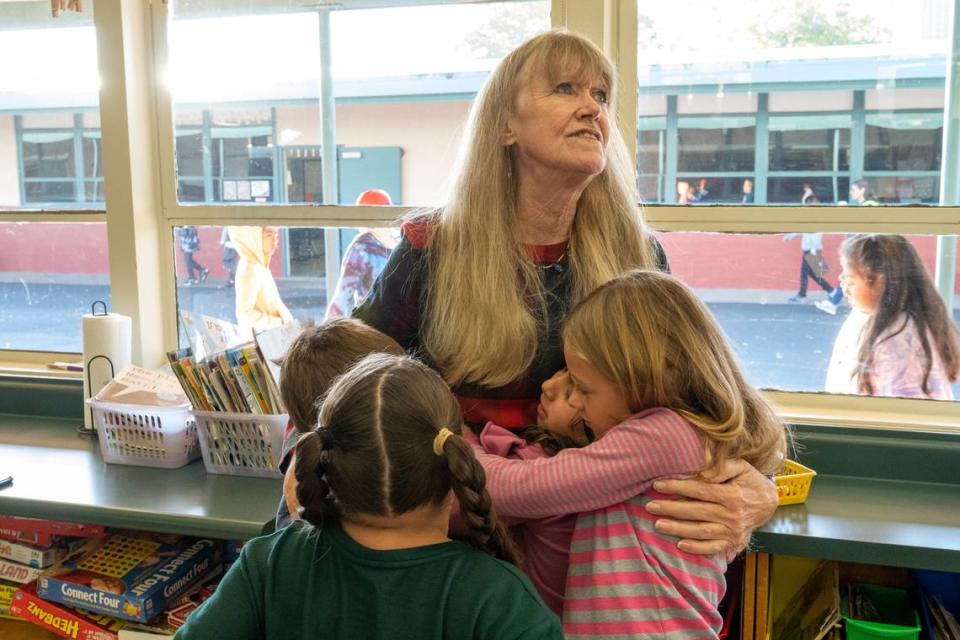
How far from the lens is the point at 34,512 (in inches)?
71.6

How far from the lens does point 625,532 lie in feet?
3.83

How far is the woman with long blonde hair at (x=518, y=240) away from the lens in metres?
1.44

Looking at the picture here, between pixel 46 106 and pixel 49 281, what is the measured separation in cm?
52

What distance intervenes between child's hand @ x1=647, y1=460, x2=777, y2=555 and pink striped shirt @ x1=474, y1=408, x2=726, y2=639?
2cm

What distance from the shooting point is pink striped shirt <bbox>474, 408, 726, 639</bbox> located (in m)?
1.13

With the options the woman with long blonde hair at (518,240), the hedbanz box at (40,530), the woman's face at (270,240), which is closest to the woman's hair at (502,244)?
the woman with long blonde hair at (518,240)

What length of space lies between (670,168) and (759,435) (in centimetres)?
100

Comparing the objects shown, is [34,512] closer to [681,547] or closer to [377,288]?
[377,288]

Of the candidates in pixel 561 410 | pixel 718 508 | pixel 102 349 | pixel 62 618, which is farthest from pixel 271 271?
pixel 718 508

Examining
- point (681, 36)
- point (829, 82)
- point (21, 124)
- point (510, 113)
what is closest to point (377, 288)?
point (510, 113)

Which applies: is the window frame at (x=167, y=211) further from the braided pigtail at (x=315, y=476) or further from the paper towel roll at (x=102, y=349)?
the braided pigtail at (x=315, y=476)

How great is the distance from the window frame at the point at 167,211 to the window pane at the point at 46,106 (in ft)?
0.31

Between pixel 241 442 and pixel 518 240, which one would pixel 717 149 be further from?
pixel 241 442

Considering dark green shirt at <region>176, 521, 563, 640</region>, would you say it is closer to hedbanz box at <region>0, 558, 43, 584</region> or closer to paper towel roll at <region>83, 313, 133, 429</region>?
hedbanz box at <region>0, 558, 43, 584</region>
